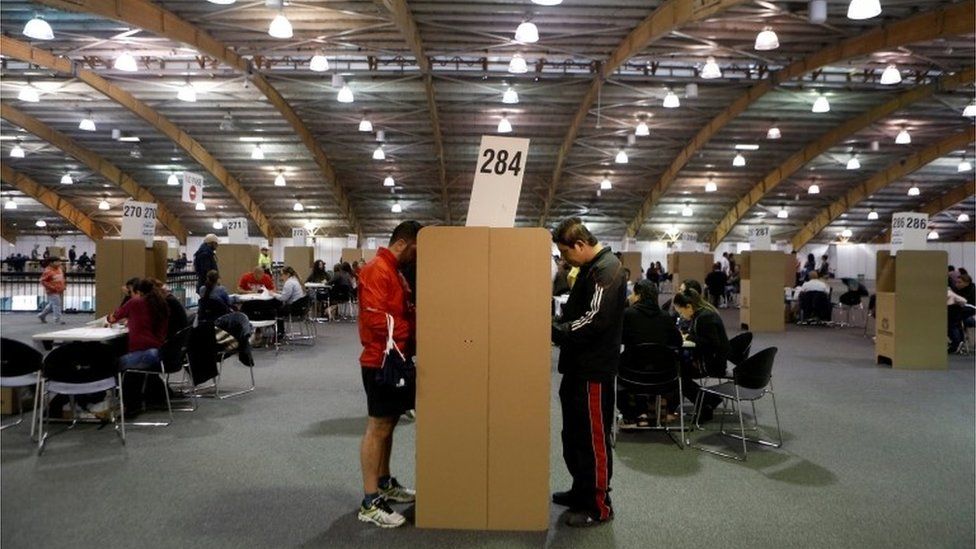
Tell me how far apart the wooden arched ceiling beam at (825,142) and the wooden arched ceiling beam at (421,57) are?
11117 millimetres

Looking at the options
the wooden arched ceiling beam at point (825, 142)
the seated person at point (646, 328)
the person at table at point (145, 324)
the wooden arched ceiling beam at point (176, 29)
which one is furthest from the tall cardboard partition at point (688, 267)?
the person at table at point (145, 324)

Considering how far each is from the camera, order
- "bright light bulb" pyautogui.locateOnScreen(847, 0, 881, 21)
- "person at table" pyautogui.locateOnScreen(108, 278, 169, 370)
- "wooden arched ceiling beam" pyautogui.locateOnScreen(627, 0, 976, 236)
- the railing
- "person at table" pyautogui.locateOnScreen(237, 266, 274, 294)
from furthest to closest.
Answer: the railing, "person at table" pyautogui.locateOnScreen(237, 266, 274, 294), "wooden arched ceiling beam" pyautogui.locateOnScreen(627, 0, 976, 236), "bright light bulb" pyautogui.locateOnScreen(847, 0, 881, 21), "person at table" pyautogui.locateOnScreen(108, 278, 169, 370)

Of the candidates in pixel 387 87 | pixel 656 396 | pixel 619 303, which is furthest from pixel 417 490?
pixel 387 87

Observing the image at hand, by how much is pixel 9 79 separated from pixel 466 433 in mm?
16918

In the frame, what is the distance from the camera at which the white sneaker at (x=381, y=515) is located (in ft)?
11.2

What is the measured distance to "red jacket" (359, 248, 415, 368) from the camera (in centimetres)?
336

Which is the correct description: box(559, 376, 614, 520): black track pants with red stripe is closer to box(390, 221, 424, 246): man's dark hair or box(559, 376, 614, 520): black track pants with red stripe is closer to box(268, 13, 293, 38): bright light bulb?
box(390, 221, 424, 246): man's dark hair

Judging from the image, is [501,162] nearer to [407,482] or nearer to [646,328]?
[407,482]

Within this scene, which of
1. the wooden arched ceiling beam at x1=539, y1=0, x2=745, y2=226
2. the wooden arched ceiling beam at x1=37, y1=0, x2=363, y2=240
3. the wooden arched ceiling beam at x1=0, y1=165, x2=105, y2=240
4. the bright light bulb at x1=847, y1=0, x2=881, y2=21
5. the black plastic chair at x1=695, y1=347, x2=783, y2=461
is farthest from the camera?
the wooden arched ceiling beam at x1=0, y1=165, x2=105, y2=240

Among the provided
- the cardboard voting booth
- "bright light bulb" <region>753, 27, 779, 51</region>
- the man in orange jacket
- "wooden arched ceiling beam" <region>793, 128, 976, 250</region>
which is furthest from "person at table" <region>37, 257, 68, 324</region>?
"wooden arched ceiling beam" <region>793, 128, 976, 250</region>

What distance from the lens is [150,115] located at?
57.6 ft

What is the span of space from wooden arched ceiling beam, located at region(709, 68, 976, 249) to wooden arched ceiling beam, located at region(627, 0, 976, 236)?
11.5ft

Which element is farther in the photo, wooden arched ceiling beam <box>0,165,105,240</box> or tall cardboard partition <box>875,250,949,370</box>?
wooden arched ceiling beam <box>0,165,105,240</box>

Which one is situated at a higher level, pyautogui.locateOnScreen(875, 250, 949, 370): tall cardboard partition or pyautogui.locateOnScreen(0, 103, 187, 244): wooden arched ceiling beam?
pyautogui.locateOnScreen(0, 103, 187, 244): wooden arched ceiling beam
